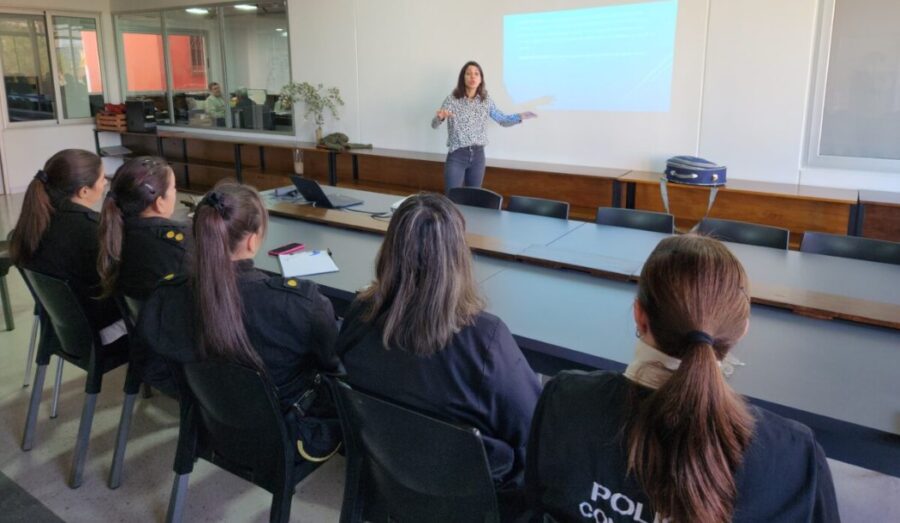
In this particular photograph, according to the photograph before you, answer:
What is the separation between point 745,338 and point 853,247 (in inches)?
47.9

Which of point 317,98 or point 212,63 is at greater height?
point 212,63

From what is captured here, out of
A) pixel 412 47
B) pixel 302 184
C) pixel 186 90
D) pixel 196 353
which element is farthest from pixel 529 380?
pixel 186 90

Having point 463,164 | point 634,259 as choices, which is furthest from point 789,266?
point 463,164

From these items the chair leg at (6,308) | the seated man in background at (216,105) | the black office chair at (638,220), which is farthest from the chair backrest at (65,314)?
the seated man in background at (216,105)

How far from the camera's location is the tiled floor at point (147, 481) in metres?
2.12

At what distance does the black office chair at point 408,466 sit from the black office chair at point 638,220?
2077mm

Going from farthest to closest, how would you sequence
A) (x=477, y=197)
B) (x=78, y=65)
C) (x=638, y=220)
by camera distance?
1. (x=78, y=65)
2. (x=477, y=197)
3. (x=638, y=220)

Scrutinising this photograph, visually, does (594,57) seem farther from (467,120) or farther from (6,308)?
(6,308)

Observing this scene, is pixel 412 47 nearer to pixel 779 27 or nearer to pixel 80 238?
pixel 779 27

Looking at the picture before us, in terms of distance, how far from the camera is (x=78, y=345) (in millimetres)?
2295

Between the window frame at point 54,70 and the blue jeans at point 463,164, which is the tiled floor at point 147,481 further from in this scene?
the window frame at point 54,70

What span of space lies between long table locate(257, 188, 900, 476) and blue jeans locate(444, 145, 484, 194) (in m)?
2.16

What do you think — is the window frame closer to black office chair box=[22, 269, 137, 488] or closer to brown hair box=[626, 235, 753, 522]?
black office chair box=[22, 269, 137, 488]

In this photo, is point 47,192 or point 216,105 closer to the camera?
point 47,192
